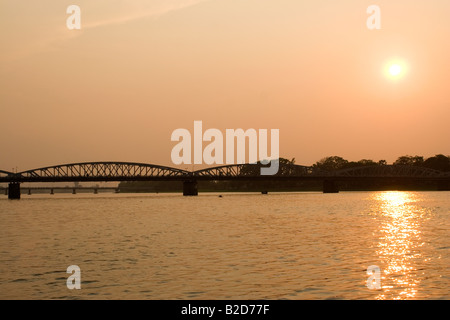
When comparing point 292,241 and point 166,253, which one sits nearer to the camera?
point 166,253

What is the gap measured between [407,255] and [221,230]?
23.1 meters

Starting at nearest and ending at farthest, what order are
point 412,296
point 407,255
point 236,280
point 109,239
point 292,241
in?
1. point 412,296
2. point 236,280
3. point 407,255
4. point 292,241
5. point 109,239

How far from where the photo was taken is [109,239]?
47.2m

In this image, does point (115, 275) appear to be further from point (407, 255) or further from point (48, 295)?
point (407, 255)

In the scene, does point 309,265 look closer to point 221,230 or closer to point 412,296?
point 412,296

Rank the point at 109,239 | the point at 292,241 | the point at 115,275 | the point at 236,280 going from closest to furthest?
1. the point at 236,280
2. the point at 115,275
3. the point at 292,241
4. the point at 109,239

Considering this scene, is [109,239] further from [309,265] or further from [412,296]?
[412,296]

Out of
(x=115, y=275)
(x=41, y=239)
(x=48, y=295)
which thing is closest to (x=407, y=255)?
(x=115, y=275)
